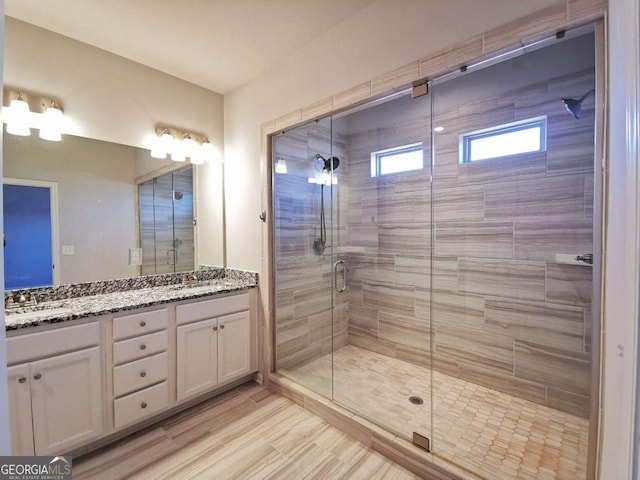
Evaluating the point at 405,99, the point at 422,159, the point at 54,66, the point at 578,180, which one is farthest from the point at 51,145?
the point at 578,180

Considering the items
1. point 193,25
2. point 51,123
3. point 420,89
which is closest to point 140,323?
point 51,123

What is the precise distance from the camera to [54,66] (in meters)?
2.02

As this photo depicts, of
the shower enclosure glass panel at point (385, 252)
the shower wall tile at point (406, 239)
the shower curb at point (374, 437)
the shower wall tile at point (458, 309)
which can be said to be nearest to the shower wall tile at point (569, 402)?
the shower wall tile at point (458, 309)

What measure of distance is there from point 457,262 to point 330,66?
1.96 metres

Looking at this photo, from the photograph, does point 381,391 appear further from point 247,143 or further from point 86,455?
point 247,143

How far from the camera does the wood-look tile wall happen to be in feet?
6.93

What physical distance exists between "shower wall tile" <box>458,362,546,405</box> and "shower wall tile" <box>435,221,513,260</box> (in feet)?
3.24

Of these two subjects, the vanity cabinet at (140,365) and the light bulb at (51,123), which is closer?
the vanity cabinet at (140,365)

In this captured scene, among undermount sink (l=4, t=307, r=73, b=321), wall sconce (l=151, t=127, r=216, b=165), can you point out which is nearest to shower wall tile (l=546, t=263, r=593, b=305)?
wall sconce (l=151, t=127, r=216, b=165)

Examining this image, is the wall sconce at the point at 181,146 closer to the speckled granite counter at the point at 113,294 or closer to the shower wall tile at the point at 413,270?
the speckled granite counter at the point at 113,294

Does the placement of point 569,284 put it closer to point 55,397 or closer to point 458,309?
point 458,309

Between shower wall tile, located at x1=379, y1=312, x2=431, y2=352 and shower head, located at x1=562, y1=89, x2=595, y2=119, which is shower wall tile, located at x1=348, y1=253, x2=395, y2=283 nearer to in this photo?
shower wall tile, located at x1=379, y1=312, x2=431, y2=352

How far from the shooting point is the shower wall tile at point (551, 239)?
6.79 feet

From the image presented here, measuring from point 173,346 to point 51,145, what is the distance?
1651 mm
